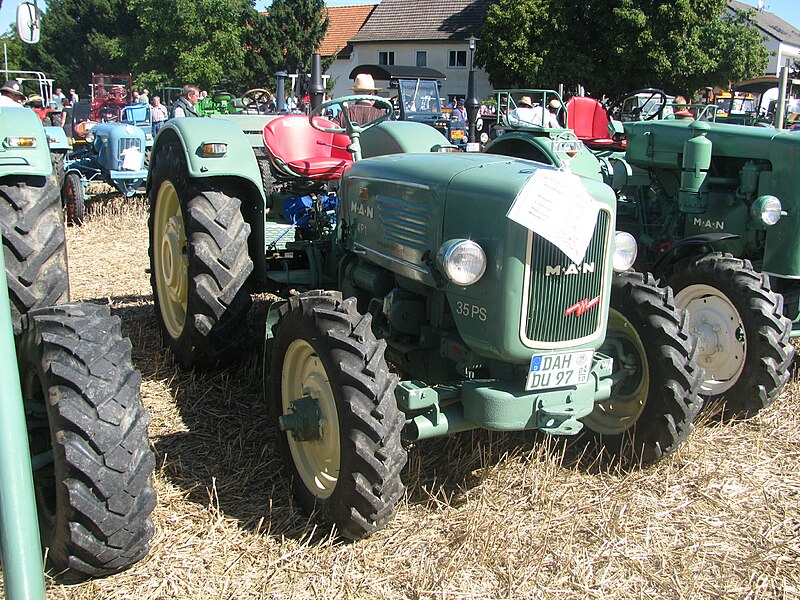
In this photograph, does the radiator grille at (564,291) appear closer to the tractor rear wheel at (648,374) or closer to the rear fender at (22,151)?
the tractor rear wheel at (648,374)

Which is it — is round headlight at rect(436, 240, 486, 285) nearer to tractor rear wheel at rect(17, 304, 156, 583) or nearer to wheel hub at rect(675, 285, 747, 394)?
tractor rear wheel at rect(17, 304, 156, 583)

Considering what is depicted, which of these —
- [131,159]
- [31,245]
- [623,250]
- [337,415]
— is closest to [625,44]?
[131,159]

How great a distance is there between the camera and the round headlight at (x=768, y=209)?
437cm

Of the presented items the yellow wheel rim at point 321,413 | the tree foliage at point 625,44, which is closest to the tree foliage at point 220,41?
the tree foliage at point 625,44

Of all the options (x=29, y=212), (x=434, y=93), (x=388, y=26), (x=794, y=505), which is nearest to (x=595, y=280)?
(x=794, y=505)

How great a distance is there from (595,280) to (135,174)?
303 inches

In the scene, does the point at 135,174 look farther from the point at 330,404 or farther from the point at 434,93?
the point at 434,93

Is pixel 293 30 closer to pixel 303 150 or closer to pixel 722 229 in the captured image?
pixel 303 150

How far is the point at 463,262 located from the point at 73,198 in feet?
23.3

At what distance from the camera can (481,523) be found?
Result: 9.25 feet

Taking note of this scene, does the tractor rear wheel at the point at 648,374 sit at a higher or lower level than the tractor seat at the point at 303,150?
lower

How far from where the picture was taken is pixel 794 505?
3.14m

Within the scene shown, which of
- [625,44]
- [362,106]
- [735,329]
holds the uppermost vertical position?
[625,44]

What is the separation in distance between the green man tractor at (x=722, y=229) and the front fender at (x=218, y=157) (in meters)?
2.37
